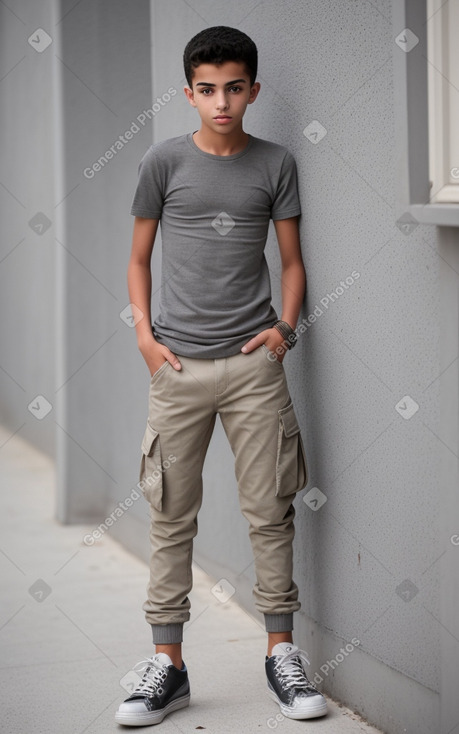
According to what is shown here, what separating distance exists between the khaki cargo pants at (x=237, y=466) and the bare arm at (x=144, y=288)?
Result: 0.14ft

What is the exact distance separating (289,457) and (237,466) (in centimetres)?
15

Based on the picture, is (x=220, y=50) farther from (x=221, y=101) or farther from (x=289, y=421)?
(x=289, y=421)

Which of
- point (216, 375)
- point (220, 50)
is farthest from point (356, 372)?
point (220, 50)

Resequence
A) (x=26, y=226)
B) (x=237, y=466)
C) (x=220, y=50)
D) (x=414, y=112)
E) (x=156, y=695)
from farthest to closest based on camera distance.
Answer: (x=26, y=226), (x=237, y=466), (x=156, y=695), (x=220, y=50), (x=414, y=112)

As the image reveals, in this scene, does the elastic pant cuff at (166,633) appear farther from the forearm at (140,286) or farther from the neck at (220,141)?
the neck at (220,141)

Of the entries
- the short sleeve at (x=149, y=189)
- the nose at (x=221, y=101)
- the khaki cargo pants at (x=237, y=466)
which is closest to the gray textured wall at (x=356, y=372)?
the khaki cargo pants at (x=237, y=466)

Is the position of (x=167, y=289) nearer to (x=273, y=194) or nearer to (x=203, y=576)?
(x=273, y=194)

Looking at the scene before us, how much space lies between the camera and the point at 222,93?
2455 millimetres

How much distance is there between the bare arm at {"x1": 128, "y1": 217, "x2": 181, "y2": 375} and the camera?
2.60 m

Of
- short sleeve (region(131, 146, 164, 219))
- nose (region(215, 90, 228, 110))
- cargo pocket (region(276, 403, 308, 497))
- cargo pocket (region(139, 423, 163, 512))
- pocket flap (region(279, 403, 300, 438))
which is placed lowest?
cargo pocket (region(139, 423, 163, 512))

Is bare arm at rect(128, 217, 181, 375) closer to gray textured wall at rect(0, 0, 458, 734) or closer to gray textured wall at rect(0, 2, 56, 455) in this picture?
gray textured wall at rect(0, 0, 458, 734)

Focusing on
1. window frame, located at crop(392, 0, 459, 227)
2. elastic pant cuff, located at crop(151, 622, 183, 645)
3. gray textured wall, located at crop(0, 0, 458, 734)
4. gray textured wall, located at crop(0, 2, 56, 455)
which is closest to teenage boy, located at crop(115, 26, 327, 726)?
elastic pant cuff, located at crop(151, 622, 183, 645)

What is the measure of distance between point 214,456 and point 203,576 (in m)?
0.50

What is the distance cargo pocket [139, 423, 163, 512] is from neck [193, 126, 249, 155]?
700 mm
